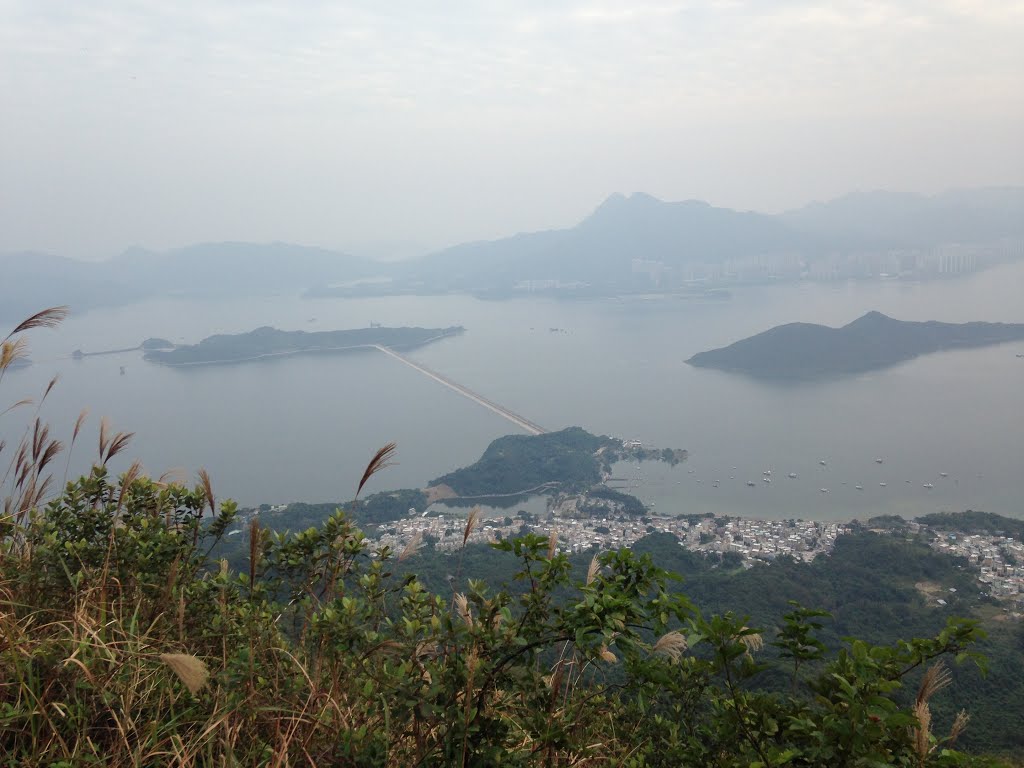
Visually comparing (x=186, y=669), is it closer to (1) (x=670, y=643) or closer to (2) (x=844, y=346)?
(1) (x=670, y=643)

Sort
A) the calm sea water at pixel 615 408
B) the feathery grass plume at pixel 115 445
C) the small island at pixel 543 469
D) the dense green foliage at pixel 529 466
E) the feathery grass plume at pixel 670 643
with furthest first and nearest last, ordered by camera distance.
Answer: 1. the calm sea water at pixel 615 408
2. the dense green foliage at pixel 529 466
3. the small island at pixel 543 469
4. the feathery grass plume at pixel 115 445
5. the feathery grass plume at pixel 670 643

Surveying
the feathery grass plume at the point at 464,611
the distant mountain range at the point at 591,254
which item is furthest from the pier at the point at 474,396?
the distant mountain range at the point at 591,254

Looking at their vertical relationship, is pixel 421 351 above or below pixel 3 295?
below

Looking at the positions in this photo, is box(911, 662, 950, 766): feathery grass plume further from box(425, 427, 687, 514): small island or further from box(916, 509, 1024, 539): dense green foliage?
box(916, 509, 1024, 539): dense green foliage

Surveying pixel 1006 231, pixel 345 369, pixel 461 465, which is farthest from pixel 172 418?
pixel 1006 231

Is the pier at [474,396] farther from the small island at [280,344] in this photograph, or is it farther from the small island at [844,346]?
the small island at [844,346]

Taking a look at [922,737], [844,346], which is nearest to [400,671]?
[922,737]

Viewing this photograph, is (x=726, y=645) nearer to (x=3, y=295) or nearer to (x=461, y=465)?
(x=461, y=465)
